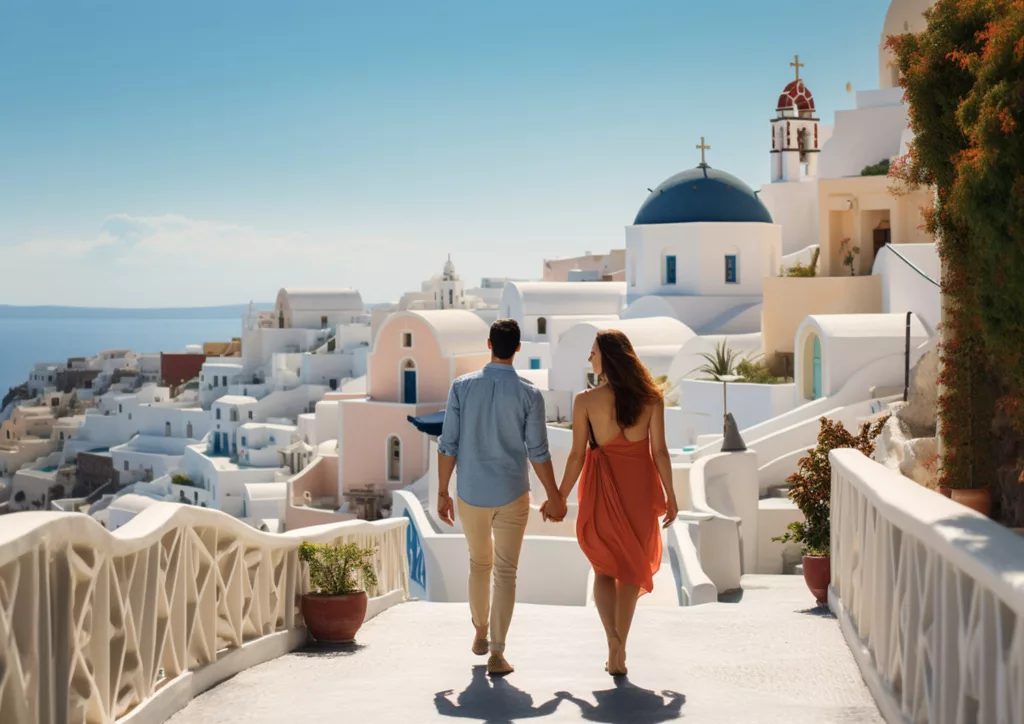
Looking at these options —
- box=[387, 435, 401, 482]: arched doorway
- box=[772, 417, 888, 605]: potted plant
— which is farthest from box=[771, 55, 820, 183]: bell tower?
box=[772, 417, 888, 605]: potted plant

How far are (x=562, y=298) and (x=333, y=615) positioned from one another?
37.6 meters

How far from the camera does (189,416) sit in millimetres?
61031

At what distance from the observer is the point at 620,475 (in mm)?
5637

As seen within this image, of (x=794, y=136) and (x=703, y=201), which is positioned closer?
(x=703, y=201)

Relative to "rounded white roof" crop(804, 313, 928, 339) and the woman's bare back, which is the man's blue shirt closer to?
the woman's bare back

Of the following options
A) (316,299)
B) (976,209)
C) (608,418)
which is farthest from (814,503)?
(316,299)

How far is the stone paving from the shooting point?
4.90 m

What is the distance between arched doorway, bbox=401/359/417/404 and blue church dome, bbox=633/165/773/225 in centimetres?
780

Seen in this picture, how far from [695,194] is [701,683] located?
104 ft

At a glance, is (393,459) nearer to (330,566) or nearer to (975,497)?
(330,566)

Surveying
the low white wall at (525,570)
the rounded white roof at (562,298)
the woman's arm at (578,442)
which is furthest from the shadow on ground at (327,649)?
the rounded white roof at (562,298)

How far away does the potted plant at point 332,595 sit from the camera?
6.51 m

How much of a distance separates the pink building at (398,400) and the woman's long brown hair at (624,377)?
97.0 ft

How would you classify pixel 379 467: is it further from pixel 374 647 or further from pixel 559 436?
pixel 374 647
